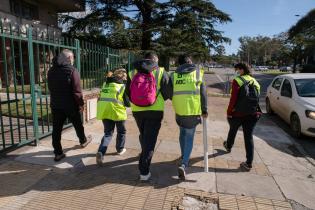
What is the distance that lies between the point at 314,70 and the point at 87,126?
36.8 metres

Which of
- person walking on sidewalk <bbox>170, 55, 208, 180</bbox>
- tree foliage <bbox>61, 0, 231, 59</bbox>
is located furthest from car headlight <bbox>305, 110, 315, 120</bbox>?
tree foliage <bbox>61, 0, 231, 59</bbox>

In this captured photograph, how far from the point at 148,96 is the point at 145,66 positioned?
40 cm

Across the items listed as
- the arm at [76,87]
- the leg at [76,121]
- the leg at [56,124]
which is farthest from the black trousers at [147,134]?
the leg at [56,124]

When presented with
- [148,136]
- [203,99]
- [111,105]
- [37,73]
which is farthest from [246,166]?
[37,73]

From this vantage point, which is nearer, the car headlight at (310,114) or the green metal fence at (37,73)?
the green metal fence at (37,73)

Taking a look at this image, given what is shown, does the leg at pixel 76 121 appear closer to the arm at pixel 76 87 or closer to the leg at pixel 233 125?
the arm at pixel 76 87

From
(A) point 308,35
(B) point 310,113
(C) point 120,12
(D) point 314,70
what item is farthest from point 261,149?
(A) point 308,35

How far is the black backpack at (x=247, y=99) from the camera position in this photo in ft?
15.4

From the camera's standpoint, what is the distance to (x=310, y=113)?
22.2ft

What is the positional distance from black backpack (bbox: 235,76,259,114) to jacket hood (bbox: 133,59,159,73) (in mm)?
1620

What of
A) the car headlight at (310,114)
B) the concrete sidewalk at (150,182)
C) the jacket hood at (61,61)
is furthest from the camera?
the car headlight at (310,114)

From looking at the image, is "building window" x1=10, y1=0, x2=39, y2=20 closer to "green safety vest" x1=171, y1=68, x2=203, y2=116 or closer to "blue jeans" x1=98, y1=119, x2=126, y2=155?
"blue jeans" x1=98, y1=119, x2=126, y2=155

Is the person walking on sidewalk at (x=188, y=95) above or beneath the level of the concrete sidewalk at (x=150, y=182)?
above

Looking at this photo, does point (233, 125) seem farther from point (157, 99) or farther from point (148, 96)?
point (148, 96)
